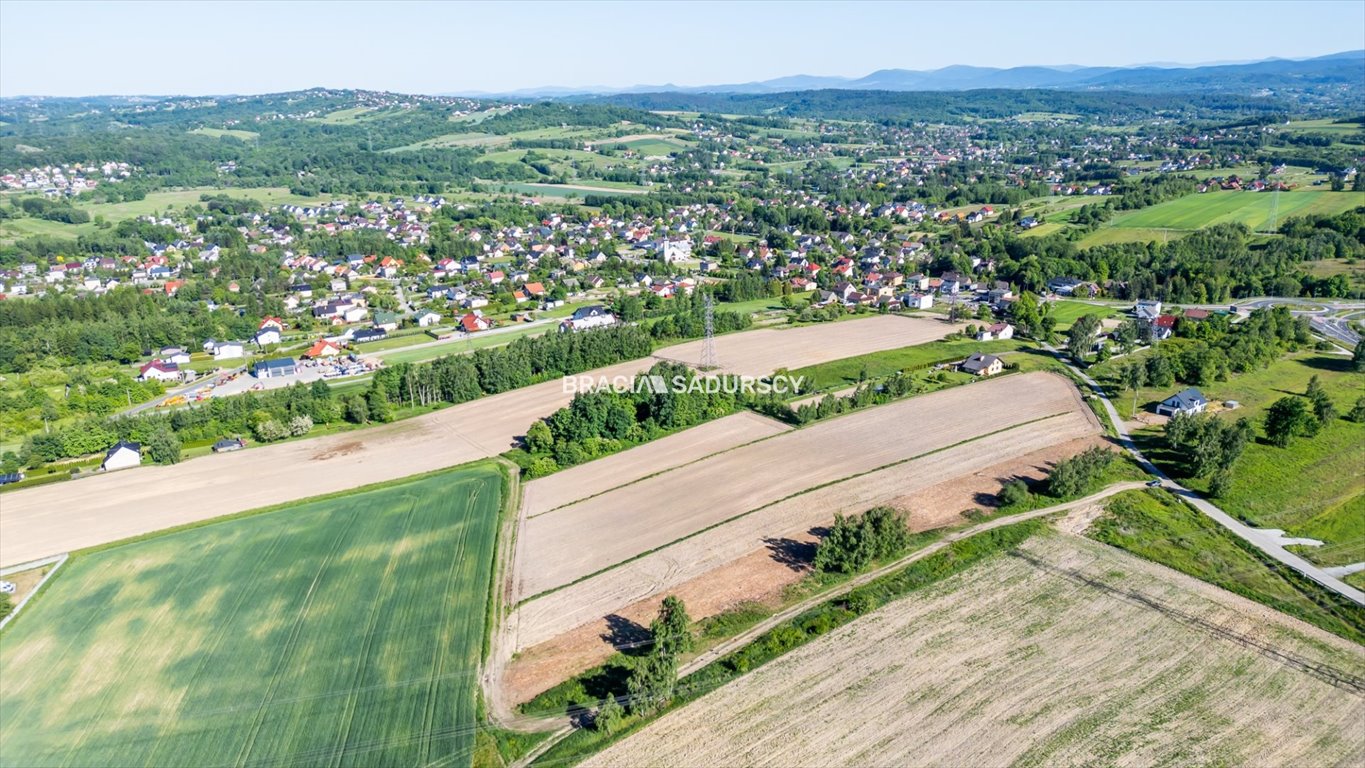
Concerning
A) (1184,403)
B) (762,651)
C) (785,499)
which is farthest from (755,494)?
(1184,403)

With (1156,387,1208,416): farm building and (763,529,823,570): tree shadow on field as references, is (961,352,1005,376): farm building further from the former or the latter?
(763,529,823,570): tree shadow on field

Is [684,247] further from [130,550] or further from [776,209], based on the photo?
[130,550]

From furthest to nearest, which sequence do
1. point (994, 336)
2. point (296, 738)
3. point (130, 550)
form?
point (994, 336) → point (130, 550) → point (296, 738)

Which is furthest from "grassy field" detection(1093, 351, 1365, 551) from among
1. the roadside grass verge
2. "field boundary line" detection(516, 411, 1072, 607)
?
the roadside grass verge

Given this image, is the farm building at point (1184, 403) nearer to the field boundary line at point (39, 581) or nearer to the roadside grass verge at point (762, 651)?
the roadside grass verge at point (762, 651)

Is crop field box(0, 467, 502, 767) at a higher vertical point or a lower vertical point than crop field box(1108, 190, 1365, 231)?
lower

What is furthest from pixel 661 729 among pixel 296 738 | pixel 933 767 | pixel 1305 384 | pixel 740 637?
pixel 1305 384

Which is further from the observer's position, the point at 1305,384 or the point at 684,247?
the point at 684,247
